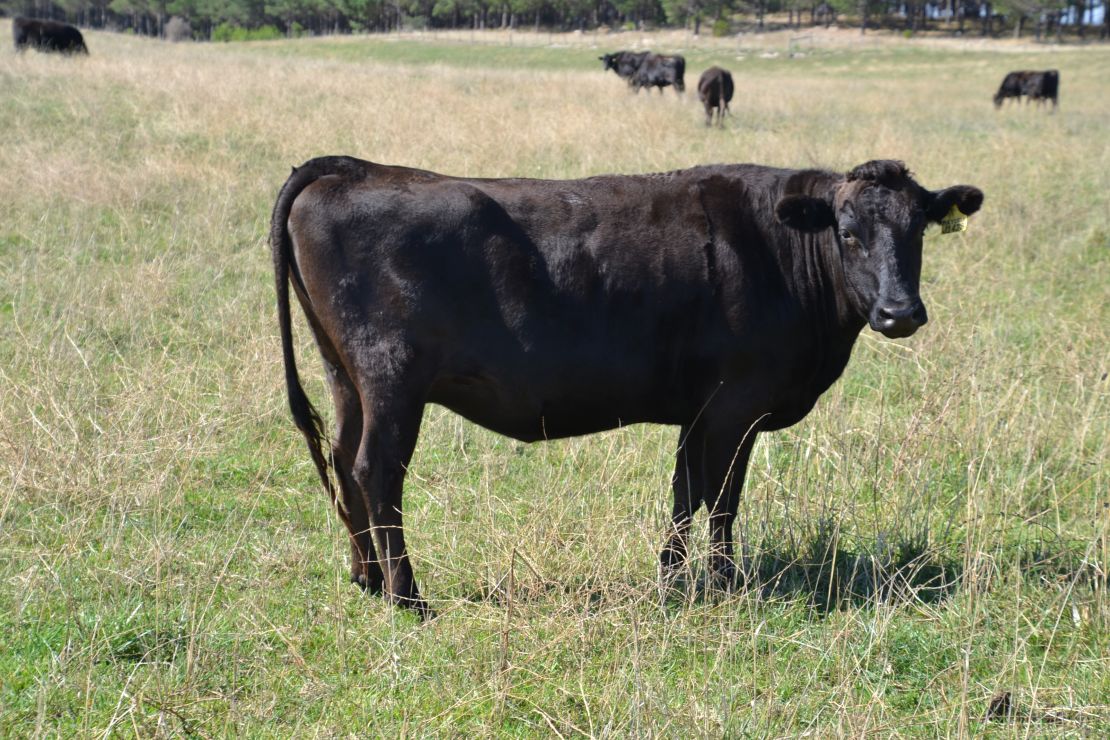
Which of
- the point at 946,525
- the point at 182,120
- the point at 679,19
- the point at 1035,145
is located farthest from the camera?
the point at 679,19

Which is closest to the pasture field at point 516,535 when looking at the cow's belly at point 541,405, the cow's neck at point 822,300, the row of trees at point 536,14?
the cow's belly at point 541,405

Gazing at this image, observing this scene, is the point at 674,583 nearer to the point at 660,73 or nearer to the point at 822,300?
the point at 822,300

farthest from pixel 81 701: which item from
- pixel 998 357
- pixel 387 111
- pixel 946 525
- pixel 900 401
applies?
pixel 387 111

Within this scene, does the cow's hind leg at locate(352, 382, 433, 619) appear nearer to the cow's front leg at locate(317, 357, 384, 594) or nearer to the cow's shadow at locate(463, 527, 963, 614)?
the cow's front leg at locate(317, 357, 384, 594)

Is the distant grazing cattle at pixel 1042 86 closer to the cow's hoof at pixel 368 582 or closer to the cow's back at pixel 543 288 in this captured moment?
the cow's back at pixel 543 288

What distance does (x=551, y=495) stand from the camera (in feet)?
16.5

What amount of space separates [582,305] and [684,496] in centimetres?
110

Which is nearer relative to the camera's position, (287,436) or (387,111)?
(287,436)

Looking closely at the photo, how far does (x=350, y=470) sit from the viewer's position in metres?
4.69

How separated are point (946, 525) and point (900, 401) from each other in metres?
1.98

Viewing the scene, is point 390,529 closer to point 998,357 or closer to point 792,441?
point 792,441

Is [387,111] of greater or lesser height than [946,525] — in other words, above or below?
above

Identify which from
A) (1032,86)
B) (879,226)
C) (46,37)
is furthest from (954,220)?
(1032,86)

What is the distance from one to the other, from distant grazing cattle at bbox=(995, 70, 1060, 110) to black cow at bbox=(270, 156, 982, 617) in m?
36.9
